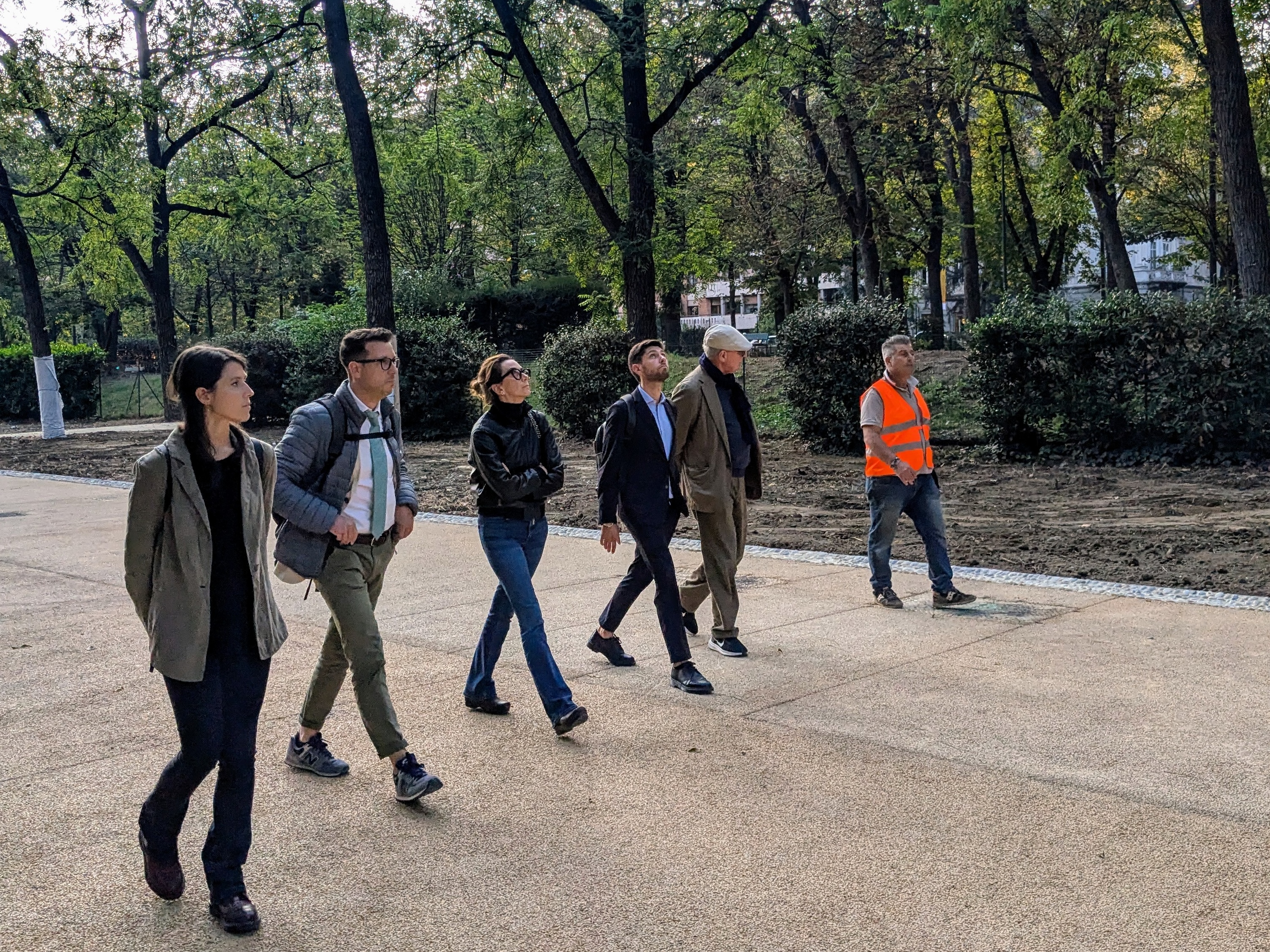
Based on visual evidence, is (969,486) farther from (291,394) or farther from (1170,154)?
(1170,154)

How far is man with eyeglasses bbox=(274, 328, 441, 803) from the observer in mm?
4668

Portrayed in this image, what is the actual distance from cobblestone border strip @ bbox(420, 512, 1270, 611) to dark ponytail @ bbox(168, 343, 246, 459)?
5.97 meters

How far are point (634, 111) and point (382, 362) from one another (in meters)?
15.8

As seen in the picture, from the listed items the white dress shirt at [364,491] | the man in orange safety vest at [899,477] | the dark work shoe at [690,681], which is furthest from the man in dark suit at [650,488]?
the man in orange safety vest at [899,477]

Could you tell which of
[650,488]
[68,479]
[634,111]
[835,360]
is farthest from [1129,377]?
[68,479]

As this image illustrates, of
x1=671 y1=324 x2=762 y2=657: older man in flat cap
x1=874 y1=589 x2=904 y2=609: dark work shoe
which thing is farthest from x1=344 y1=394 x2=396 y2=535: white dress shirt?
x1=874 y1=589 x2=904 y2=609: dark work shoe

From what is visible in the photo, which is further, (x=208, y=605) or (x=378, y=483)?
(x=378, y=483)

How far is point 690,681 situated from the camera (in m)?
6.26

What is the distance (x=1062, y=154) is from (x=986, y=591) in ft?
57.0

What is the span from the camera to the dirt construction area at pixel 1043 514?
9766 millimetres

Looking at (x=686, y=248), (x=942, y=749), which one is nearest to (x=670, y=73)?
(x=686, y=248)

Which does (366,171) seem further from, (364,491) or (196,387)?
(196,387)

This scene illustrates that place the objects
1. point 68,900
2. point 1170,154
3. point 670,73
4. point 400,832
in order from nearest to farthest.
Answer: point 68,900 < point 400,832 < point 670,73 < point 1170,154

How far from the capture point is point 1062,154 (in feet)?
78.1
